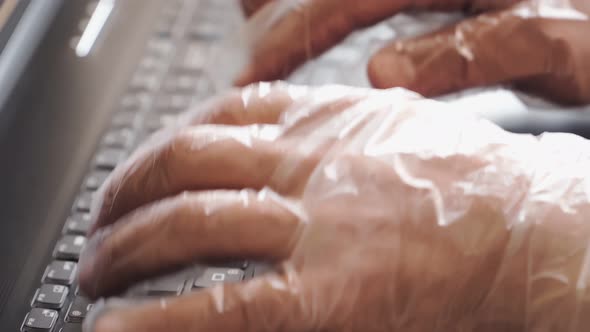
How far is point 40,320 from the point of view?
19.8 inches

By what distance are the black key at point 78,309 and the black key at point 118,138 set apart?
178 mm

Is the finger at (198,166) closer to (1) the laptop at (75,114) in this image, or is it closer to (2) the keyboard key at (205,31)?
(1) the laptop at (75,114)

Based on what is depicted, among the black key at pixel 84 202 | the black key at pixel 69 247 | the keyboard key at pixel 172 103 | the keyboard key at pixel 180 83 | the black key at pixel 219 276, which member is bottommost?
the black key at pixel 219 276

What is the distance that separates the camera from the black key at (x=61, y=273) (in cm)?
53

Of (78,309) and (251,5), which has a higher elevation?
(251,5)

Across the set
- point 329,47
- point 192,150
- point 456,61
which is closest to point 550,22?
point 456,61

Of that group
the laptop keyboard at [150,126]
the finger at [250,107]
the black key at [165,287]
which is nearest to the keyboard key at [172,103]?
the laptop keyboard at [150,126]

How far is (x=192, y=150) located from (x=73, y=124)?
204 millimetres

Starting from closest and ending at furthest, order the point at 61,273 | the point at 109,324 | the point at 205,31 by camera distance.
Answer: the point at 109,324
the point at 61,273
the point at 205,31

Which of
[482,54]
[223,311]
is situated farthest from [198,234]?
[482,54]

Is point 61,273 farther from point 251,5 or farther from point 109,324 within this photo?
point 251,5

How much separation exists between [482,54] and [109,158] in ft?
1.38

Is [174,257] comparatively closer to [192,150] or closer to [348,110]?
[192,150]

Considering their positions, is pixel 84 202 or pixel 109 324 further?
pixel 84 202
